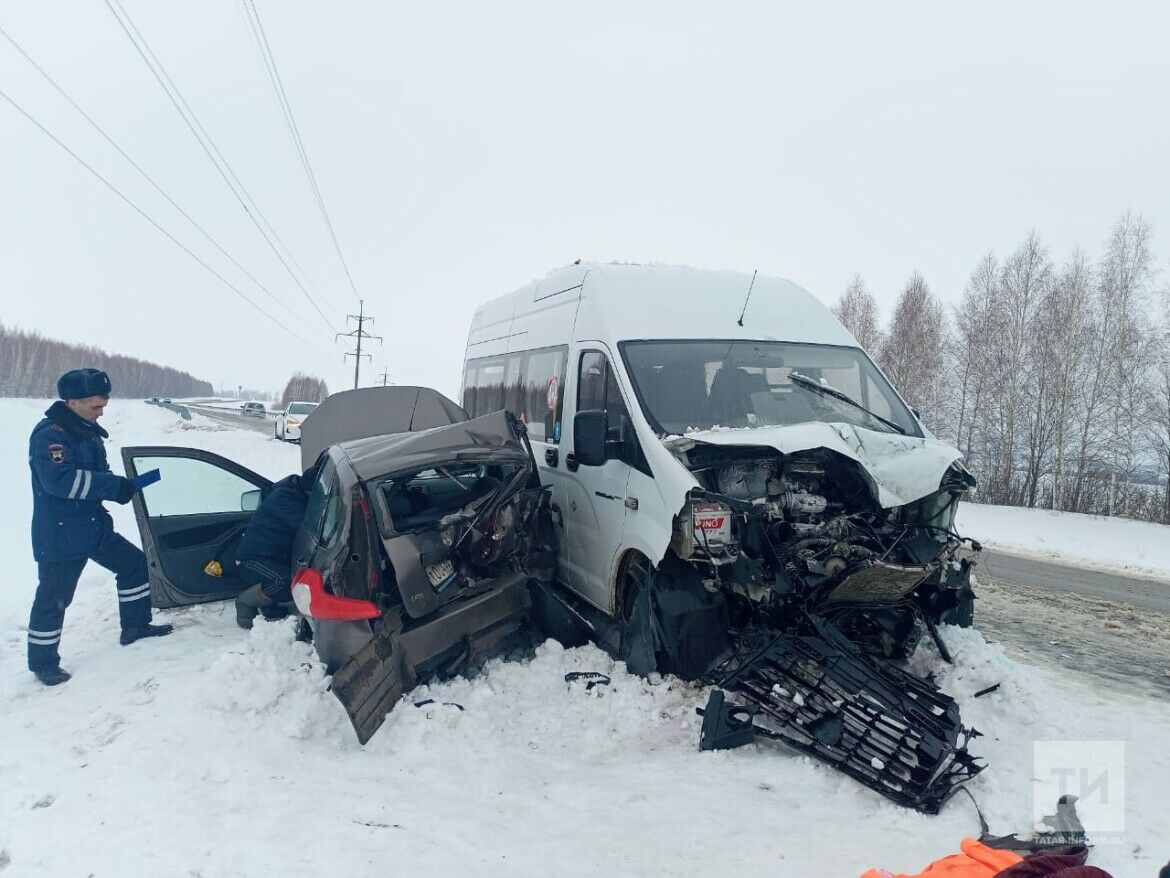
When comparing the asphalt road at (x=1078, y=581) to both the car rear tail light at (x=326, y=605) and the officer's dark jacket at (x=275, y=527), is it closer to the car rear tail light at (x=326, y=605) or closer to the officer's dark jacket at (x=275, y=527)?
the car rear tail light at (x=326, y=605)

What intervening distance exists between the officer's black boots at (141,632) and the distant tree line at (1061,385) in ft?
84.6

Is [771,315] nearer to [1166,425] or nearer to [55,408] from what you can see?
[55,408]

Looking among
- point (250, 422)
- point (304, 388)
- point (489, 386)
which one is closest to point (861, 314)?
point (489, 386)

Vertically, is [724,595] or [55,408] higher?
[55,408]

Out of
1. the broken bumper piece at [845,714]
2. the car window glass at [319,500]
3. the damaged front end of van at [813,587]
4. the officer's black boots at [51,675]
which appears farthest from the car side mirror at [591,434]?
the officer's black boots at [51,675]

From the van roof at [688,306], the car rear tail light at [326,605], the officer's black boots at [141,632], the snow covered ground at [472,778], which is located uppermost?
the van roof at [688,306]

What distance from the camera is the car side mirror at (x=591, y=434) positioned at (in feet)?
15.3

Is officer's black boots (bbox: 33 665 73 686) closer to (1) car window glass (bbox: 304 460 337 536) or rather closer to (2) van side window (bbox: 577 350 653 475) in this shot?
(1) car window glass (bbox: 304 460 337 536)

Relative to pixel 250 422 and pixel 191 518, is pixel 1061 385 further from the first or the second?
pixel 250 422

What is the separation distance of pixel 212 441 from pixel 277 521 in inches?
957

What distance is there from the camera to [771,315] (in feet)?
18.9

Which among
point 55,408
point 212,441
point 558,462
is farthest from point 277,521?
point 212,441

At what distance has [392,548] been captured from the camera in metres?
4.15

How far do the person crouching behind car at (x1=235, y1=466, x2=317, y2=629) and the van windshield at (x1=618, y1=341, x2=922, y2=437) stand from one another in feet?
9.27
